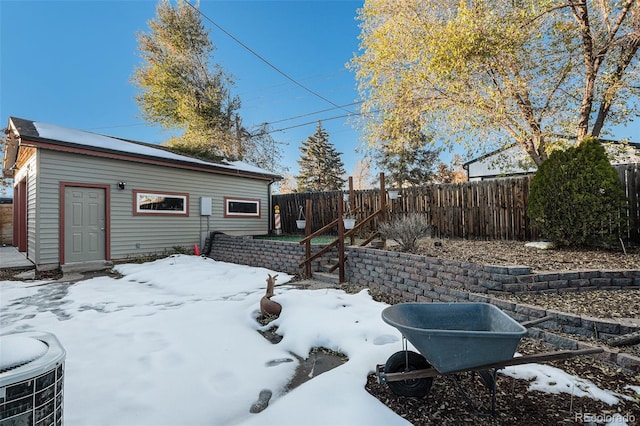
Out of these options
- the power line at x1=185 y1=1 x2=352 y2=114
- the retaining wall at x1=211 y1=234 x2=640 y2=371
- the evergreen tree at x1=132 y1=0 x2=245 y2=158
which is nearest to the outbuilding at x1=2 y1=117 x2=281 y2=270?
the power line at x1=185 y1=1 x2=352 y2=114

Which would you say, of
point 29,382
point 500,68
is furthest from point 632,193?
point 29,382

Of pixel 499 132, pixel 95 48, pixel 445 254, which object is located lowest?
pixel 445 254

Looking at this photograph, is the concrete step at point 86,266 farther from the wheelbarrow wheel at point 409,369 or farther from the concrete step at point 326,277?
the wheelbarrow wheel at point 409,369

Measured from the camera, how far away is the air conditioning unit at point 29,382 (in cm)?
107

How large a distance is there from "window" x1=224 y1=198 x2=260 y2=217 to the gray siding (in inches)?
6.5

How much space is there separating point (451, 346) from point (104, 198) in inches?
338

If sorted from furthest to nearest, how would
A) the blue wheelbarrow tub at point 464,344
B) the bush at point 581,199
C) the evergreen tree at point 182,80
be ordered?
the evergreen tree at point 182,80 < the bush at point 581,199 < the blue wheelbarrow tub at point 464,344

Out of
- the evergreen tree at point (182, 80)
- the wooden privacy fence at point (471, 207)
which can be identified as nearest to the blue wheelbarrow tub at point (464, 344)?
the wooden privacy fence at point (471, 207)

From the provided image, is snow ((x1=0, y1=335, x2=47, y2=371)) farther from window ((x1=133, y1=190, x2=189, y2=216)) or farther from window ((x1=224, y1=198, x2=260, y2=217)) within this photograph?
window ((x1=224, y1=198, x2=260, y2=217))

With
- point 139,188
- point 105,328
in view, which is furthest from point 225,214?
point 105,328

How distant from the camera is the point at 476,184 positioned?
7461mm

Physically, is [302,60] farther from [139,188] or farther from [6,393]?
[6,393]

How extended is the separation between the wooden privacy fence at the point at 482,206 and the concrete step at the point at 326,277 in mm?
1503

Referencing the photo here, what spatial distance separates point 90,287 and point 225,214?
4.93 m
